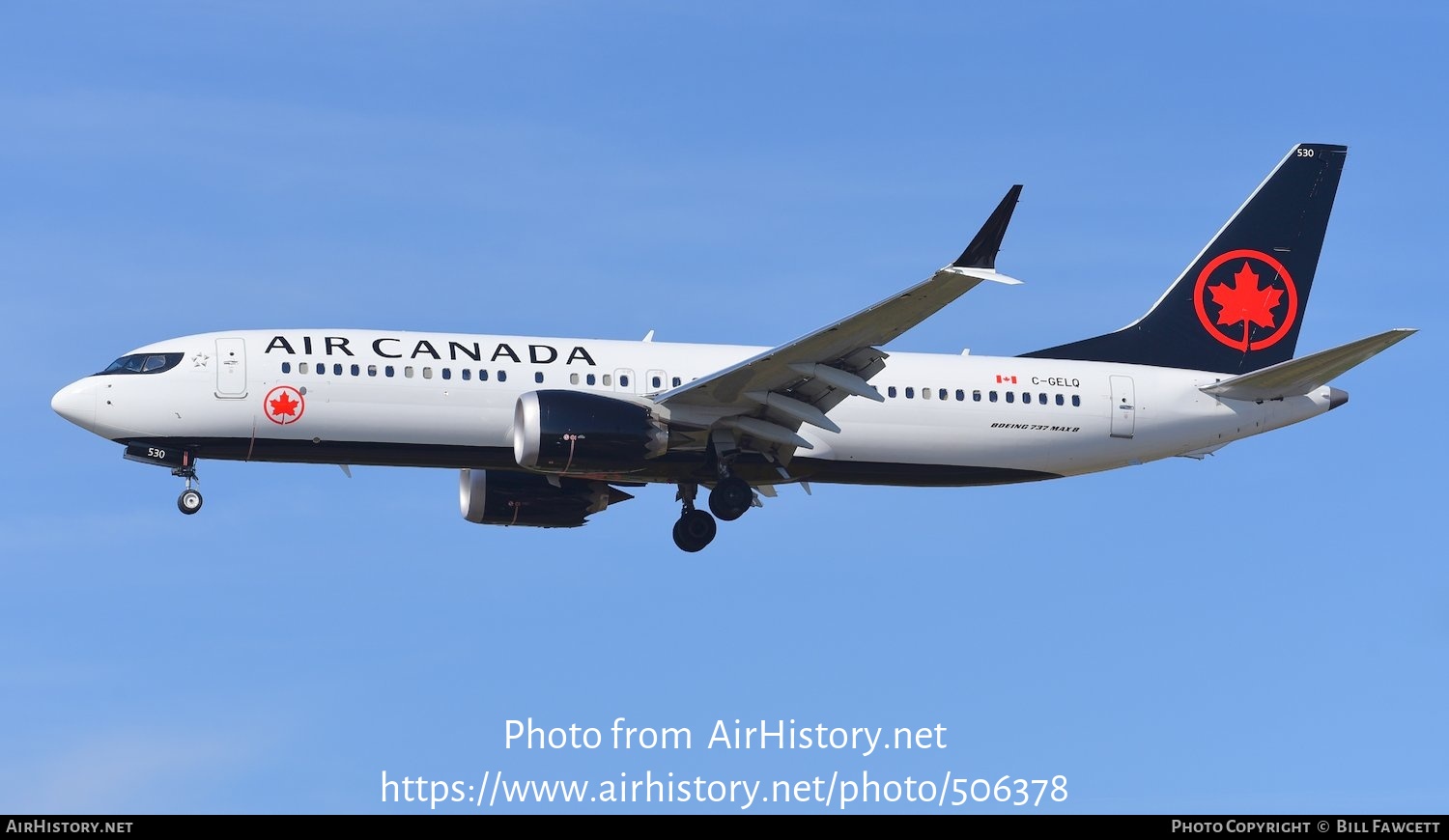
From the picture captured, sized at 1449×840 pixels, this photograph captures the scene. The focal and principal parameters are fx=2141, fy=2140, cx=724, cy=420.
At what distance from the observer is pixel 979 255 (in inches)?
1494

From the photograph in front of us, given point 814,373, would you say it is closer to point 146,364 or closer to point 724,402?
point 724,402

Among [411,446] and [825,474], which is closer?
[411,446]

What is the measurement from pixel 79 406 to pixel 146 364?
156 cm

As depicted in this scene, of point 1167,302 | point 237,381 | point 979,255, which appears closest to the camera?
point 979,255

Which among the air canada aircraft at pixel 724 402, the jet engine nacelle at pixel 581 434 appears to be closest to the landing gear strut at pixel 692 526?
the air canada aircraft at pixel 724 402

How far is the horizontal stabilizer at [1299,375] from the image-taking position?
44.0 metres

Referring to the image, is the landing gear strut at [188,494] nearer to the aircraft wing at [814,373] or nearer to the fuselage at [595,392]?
the fuselage at [595,392]

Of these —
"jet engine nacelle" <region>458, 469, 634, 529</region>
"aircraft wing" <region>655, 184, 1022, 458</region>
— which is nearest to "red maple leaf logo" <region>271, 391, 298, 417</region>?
"jet engine nacelle" <region>458, 469, 634, 529</region>

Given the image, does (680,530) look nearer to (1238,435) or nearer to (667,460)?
(667,460)

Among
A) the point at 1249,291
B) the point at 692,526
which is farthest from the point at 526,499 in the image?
the point at 1249,291

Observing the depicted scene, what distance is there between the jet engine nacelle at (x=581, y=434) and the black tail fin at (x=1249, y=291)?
34.8 ft

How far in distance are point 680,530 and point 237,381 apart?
1009 cm

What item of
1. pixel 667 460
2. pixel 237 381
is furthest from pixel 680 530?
pixel 237 381

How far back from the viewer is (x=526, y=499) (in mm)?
48531
